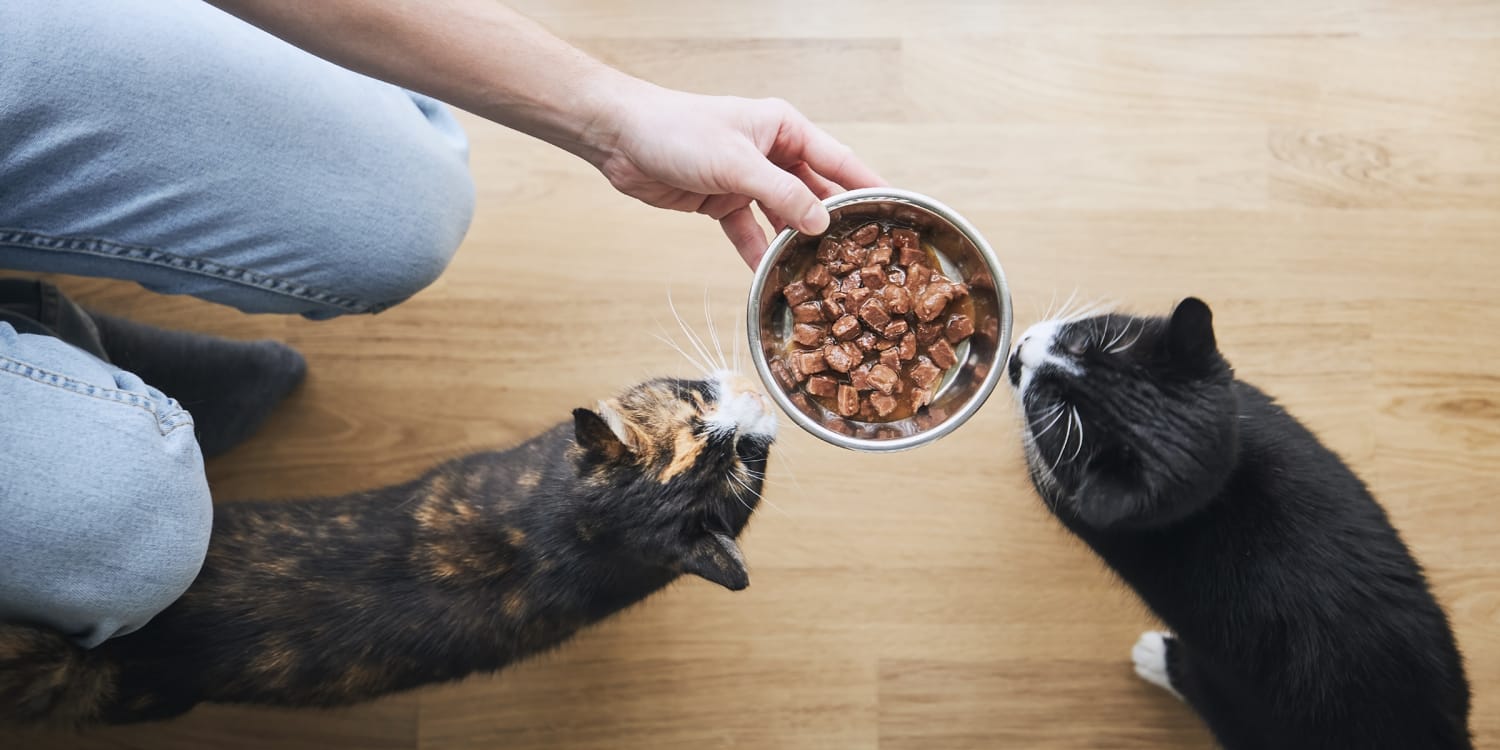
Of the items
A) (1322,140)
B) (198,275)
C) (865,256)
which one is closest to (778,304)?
(865,256)

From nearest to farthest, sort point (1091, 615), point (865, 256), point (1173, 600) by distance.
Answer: point (865, 256) → point (1173, 600) → point (1091, 615)

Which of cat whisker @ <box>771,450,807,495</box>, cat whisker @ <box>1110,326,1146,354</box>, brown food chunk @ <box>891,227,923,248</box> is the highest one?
brown food chunk @ <box>891,227,923,248</box>

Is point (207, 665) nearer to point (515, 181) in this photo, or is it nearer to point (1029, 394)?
point (515, 181)

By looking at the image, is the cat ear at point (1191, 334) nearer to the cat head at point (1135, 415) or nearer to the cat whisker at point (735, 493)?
the cat head at point (1135, 415)

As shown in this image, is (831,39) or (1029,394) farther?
(831,39)

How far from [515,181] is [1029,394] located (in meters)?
1.05

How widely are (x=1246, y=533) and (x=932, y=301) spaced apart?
58 centimetres

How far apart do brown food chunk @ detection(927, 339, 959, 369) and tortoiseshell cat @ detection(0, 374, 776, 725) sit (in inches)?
10.1

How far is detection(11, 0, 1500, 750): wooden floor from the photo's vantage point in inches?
67.4

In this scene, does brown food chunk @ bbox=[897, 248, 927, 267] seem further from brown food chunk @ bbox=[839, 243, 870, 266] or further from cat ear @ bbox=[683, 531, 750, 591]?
cat ear @ bbox=[683, 531, 750, 591]

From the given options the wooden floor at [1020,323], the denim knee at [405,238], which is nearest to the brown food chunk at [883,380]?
the wooden floor at [1020,323]

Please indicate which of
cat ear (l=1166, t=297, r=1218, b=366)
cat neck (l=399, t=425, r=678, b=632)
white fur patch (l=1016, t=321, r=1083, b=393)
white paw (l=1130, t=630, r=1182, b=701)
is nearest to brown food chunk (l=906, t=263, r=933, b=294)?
white fur patch (l=1016, t=321, r=1083, b=393)

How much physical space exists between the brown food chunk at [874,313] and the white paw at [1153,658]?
0.88 meters

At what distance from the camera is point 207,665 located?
1321 millimetres
